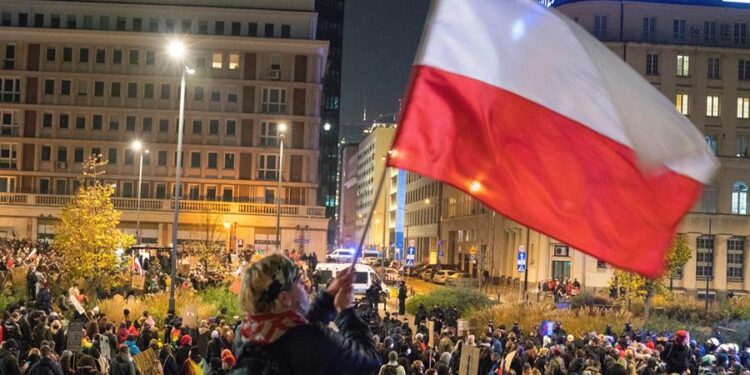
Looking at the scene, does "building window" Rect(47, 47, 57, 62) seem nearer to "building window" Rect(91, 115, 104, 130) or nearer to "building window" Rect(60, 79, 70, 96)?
"building window" Rect(60, 79, 70, 96)

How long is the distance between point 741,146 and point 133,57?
55.1 metres

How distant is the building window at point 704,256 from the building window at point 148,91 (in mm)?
50611

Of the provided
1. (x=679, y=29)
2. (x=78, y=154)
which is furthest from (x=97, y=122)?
(x=679, y=29)

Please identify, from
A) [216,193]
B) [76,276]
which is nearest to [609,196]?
[76,276]

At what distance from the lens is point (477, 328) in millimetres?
28422

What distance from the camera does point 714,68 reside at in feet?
243

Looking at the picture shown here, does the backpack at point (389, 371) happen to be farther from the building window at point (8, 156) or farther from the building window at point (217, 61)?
the building window at point (8, 156)

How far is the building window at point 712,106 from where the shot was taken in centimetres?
7356

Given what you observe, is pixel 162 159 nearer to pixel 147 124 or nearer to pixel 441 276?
pixel 147 124

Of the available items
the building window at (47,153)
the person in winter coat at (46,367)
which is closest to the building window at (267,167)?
the building window at (47,153)

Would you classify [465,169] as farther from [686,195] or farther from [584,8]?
[584,8]

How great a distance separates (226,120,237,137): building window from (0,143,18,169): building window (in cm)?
2003

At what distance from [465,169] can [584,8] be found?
233 ft

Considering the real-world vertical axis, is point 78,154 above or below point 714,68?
below
